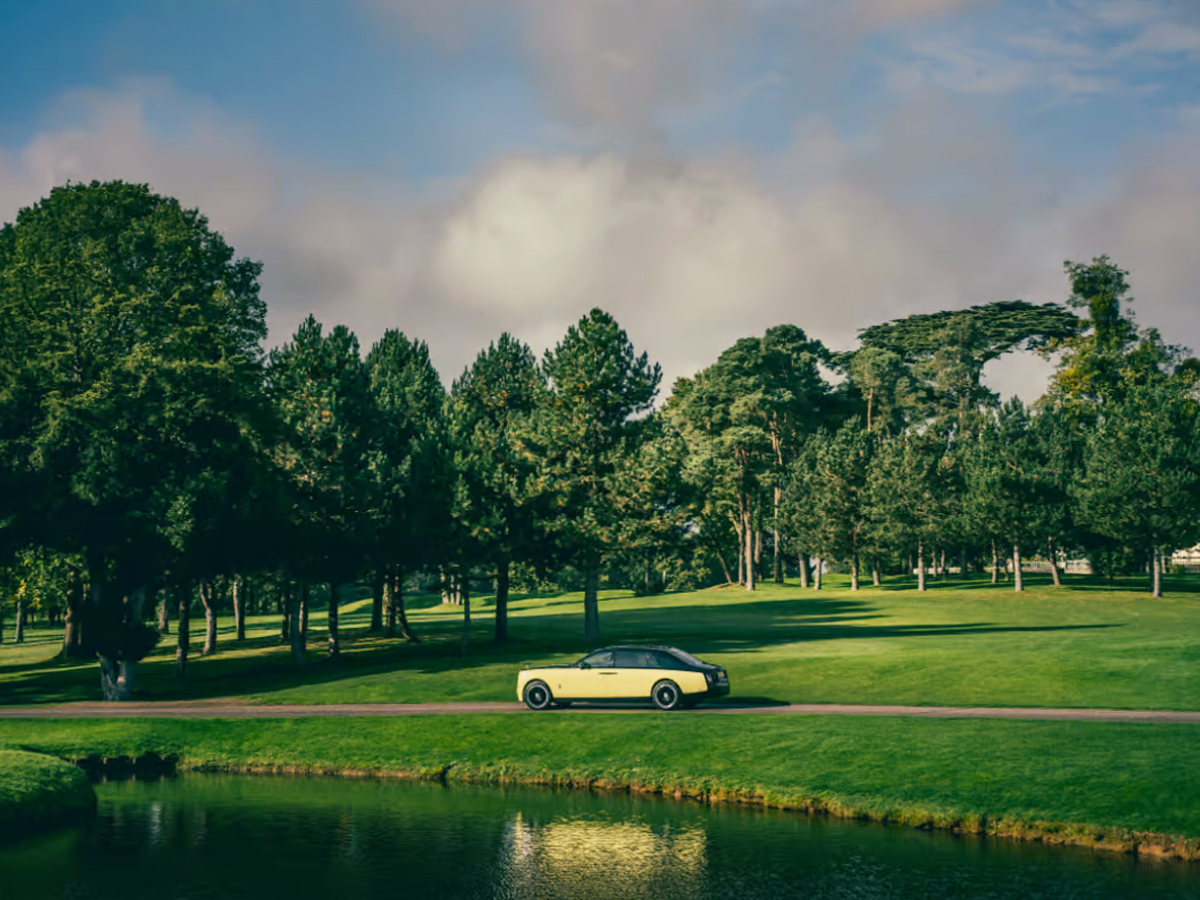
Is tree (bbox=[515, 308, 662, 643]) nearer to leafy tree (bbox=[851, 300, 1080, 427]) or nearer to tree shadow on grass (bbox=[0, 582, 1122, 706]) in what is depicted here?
tree shadow on grass (bbox=[0, 582, 1122, 706])

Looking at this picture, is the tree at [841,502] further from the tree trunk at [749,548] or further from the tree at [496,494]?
the tree at [496,494]

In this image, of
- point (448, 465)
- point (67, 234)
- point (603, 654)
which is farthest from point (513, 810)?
point (67, 234)

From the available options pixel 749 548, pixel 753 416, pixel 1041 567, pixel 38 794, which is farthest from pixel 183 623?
pixel 1041 567

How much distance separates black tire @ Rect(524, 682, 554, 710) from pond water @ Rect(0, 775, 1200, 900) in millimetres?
7692

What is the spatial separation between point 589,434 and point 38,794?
3482 centimetres

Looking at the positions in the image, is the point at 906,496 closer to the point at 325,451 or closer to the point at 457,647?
the point at 457,647

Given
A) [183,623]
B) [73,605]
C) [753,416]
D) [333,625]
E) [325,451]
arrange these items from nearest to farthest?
1. [183,623]
2. [325,451]
3. [333,625]
4. [73,605]
5. [753,416]

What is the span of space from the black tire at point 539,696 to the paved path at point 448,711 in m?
0.32

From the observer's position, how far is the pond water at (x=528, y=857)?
61.6ft

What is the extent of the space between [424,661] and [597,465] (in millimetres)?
12247

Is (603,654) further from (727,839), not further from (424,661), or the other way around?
(424,661)

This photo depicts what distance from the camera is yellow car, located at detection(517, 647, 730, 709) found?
1332 inches

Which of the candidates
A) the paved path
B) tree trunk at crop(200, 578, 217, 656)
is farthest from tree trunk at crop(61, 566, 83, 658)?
the paved path

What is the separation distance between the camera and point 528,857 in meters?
21.0
